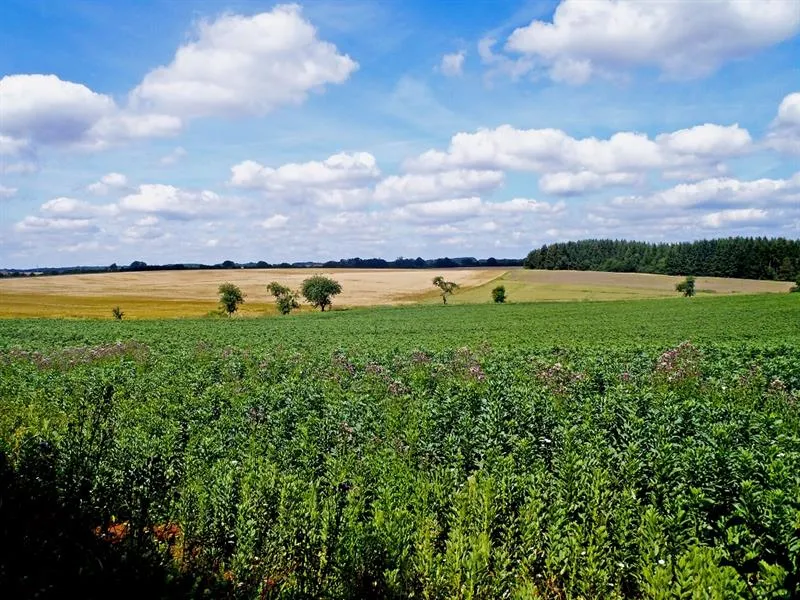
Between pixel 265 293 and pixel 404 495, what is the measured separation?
342ft

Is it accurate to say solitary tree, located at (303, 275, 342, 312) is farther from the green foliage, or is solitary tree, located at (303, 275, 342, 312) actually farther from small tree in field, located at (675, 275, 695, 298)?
the green foliage

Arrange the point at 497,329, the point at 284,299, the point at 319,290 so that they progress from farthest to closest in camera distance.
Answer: the point at 319,290, the point at 284,299, the point at 497,329

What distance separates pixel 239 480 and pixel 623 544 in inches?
205

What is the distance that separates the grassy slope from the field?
24.8 m

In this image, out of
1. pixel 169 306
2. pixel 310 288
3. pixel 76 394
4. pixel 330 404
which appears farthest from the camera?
pixel 169 306

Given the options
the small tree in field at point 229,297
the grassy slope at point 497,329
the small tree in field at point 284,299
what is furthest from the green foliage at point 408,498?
the small tree in field at point 284,299

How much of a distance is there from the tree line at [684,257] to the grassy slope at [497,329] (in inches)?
2710

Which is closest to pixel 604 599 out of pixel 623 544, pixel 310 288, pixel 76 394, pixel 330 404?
pixel 623 544

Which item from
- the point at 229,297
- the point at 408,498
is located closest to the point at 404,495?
the point at 408,498

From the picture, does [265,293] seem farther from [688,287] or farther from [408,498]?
[408,498]

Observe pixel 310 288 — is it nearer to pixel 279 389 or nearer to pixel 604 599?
pixel 279 389

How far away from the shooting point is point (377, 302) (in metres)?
93.6

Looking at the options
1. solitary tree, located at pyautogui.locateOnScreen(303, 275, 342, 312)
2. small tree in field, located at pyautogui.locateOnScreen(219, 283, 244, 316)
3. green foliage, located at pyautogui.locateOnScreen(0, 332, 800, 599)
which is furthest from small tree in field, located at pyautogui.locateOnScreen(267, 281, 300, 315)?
green foliage, located at pyautogui.locateOnScreen(0, 332, 800, 599)

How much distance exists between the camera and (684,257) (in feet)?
438
